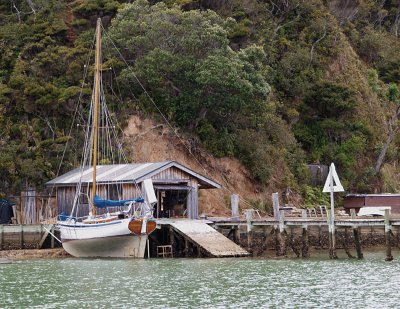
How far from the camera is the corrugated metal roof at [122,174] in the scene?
170 feet

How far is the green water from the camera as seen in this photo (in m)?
32.0

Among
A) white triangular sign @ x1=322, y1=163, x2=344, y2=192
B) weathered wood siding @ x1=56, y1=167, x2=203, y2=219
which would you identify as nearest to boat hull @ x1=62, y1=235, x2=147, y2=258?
weathered wood siding @ x1=56, y1=167, x2=203, y2=219

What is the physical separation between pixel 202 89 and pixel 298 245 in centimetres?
1422

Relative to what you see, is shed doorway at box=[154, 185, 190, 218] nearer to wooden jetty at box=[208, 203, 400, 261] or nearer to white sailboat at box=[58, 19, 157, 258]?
wooden jetty at box=[208, 203, 400, 261]

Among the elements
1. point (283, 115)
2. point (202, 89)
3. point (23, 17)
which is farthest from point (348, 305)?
point (23, 17)

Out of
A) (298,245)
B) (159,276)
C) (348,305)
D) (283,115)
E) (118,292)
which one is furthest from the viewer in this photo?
(283,115)

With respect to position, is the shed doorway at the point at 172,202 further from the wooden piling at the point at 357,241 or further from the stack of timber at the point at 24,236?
the wooden piling at the point at 357,241

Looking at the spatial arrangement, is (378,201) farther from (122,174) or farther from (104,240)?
(104,240)

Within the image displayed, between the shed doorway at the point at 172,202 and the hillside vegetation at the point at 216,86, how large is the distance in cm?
831

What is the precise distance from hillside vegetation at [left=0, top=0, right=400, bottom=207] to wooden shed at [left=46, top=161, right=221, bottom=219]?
189 inches

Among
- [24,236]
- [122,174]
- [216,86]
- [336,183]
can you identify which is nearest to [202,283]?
[336,183]

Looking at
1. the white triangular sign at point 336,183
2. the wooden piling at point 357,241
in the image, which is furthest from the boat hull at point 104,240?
the wooden piling at point 357,241

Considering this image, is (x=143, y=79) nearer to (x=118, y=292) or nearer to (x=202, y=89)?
(x=202, y=89)

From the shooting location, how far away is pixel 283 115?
239 ft
